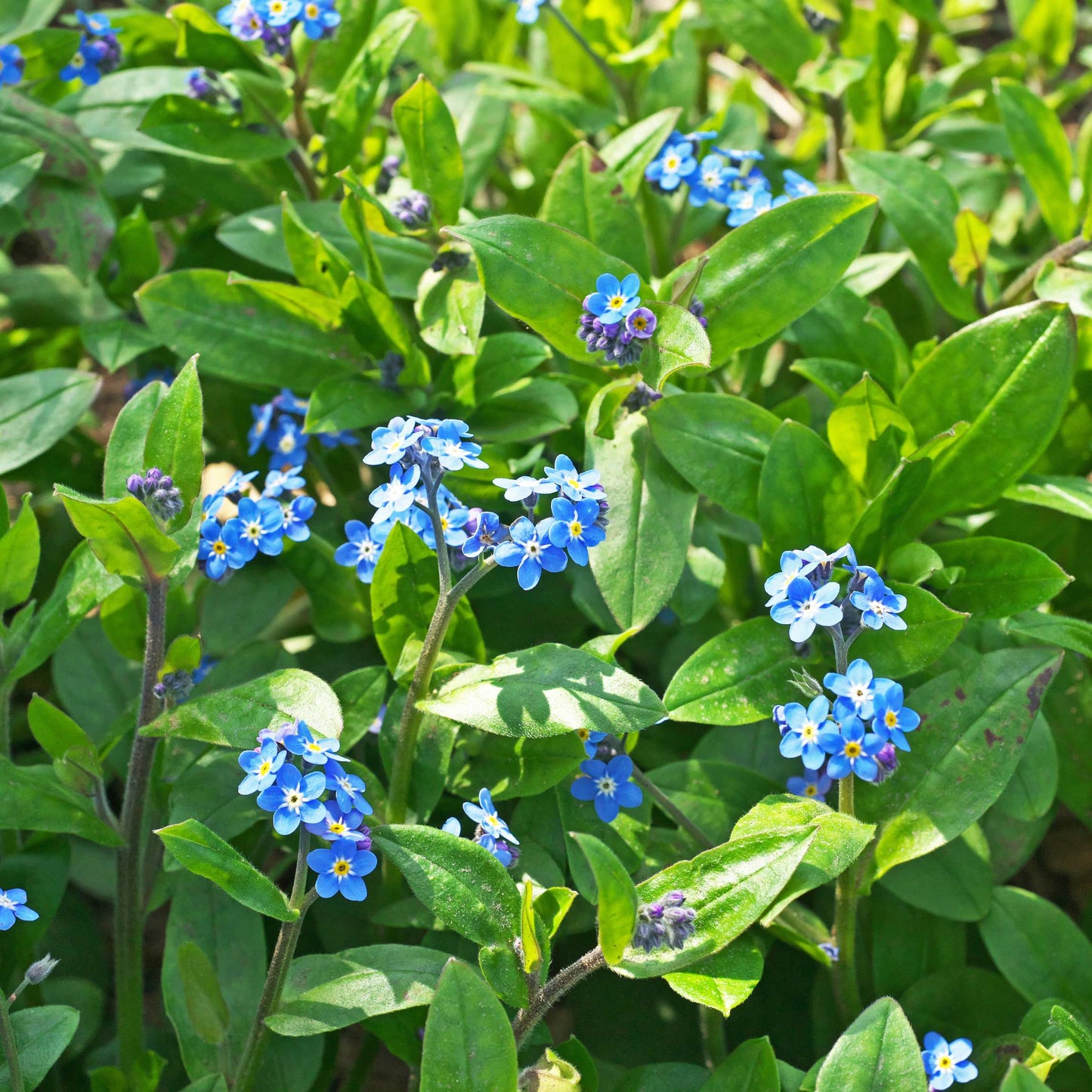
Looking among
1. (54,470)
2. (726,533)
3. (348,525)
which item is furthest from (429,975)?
(54,470)

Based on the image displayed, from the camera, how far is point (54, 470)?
3.51 metres

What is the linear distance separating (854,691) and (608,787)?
588mm

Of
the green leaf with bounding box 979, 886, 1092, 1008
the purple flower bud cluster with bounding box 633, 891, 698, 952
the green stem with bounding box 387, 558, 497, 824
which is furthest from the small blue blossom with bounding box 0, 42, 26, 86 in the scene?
the green leaf with bounding box 979, 886, 1092, 1008

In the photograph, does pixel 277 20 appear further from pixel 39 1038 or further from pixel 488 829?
pixel 39 1038

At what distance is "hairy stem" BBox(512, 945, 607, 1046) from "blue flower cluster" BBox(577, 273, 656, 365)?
1196 millimetres

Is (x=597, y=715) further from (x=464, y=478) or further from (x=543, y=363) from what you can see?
(x=543, y=363)

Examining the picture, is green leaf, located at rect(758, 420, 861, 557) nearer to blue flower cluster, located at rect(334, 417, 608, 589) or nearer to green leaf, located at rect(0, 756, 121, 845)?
blue flower cluster, located at rect(334, 417, 608, 589)

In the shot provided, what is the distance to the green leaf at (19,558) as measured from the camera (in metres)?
2.55

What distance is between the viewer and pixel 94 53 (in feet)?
11.2

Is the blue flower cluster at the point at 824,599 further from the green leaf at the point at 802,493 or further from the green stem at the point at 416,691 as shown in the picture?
the green stem at the point at 416,691

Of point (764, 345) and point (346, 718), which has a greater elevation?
point (764, 345)

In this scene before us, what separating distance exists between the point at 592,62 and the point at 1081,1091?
3.17 m

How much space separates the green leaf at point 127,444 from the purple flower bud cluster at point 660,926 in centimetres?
138

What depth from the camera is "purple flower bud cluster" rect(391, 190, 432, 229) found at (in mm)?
2846
